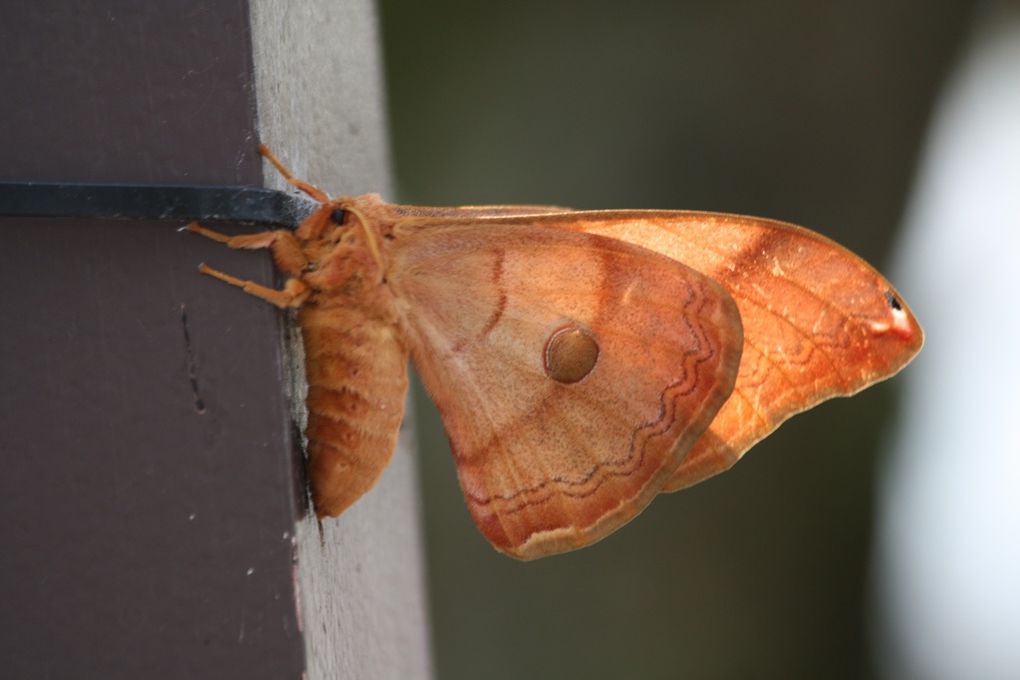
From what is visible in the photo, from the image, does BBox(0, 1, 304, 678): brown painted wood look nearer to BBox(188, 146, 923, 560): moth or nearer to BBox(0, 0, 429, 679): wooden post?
BBox(0, 0, 429, 679): wooden post

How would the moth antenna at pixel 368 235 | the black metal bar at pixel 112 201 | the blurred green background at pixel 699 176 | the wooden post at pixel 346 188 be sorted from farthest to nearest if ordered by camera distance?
the blurred green background at pixel 699 176
the moth antenna at pixel 368 235
the wooden post at pixel 346 188
the black metal bar at pixel 112 201

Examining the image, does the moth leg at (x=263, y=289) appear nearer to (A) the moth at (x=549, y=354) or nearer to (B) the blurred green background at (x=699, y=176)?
(A) the moth at (x=549, y=354)

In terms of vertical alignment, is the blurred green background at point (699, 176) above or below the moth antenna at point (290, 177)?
below

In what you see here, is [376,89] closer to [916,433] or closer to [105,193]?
[105,193]

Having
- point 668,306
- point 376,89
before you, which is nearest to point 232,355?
point 668,306

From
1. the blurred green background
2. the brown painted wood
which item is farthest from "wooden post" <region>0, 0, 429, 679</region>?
the blurred green background

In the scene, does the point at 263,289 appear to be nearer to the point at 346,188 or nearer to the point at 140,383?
the point at 140,383

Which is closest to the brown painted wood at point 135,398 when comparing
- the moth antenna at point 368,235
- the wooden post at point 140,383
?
the wooden post at point 140,383
